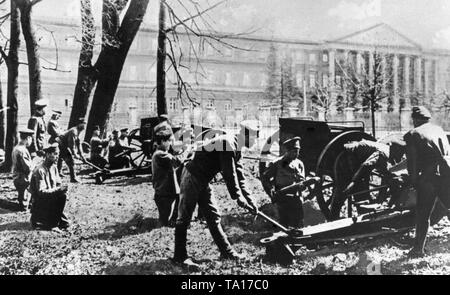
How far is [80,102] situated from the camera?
6.96m

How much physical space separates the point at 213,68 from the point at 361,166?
9.32ft

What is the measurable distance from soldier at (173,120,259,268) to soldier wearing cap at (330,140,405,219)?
173 cm

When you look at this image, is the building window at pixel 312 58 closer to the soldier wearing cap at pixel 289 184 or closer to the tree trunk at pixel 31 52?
the soldier wearing cap at pixel 289 184

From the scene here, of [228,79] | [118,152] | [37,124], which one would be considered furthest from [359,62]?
[37,124]

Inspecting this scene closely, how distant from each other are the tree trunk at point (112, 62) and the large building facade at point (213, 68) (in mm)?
185

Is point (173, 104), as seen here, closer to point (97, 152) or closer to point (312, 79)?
point (97, 152)

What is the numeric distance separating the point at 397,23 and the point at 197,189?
13.3 feet

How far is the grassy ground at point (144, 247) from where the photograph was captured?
500 cm

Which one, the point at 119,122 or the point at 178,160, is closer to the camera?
the point at 178,160

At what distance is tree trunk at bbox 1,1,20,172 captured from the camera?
7137mm

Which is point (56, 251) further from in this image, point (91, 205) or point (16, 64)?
point (16, 64)

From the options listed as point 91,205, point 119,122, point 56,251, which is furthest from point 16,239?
point 119,122

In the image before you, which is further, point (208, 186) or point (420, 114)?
point (420, 114)

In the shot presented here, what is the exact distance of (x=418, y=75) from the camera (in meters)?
8.51
